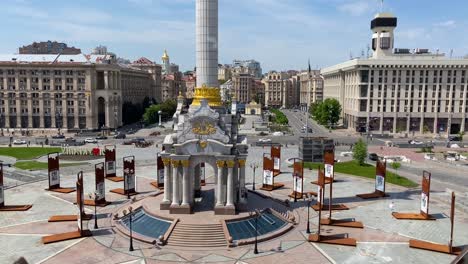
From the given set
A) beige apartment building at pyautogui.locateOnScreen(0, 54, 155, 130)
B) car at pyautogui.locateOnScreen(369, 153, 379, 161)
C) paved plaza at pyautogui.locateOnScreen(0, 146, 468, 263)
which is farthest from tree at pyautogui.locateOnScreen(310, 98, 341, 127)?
paved plaza at pyautogui.locateOnScreen(0, 146, 468, 263)

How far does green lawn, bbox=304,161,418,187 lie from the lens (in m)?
64.1

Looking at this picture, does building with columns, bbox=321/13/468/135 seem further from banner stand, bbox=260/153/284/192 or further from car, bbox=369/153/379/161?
banner stand, bbox=260/153/284/192

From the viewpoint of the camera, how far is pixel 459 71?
420ft

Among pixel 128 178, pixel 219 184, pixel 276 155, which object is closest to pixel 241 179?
pixel 219 184

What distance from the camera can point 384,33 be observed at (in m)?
144

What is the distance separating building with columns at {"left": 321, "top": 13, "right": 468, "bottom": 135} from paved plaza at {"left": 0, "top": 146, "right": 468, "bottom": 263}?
77495 mm

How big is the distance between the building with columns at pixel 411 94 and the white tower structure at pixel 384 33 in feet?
37.5

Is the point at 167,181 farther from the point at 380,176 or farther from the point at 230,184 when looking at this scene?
the point at 380,176

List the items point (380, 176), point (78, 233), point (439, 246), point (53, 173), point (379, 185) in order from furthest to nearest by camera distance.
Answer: point (53, 173) < point (379, 185) < point (380, 176) < point (78, 233) < point (439, 246)

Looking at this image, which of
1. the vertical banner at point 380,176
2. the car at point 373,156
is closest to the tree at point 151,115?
the car at point 373,156

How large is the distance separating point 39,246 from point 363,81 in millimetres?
115539

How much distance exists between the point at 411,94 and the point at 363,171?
70812 millimetres

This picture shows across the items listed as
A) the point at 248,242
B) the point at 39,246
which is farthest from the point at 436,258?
the point at 39,246

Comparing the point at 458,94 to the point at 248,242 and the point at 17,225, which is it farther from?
the point at 17,225
